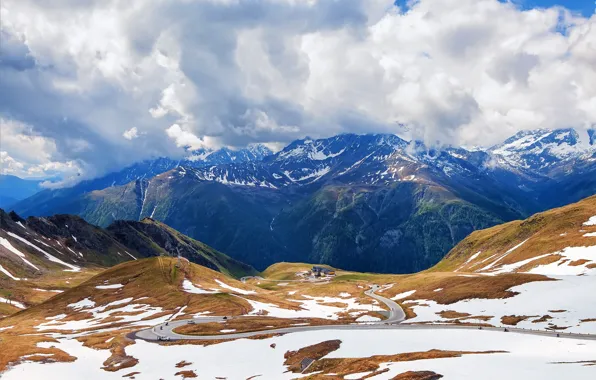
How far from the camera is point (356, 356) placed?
7531 centimetres

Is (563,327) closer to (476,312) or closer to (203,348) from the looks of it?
(476,312)

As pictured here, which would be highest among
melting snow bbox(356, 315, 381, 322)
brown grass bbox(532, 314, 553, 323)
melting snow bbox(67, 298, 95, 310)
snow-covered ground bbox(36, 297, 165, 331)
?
melting snow bbox(67, 298, 95, 310)

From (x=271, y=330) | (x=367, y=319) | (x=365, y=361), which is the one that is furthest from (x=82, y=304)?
(x=365, y=361)

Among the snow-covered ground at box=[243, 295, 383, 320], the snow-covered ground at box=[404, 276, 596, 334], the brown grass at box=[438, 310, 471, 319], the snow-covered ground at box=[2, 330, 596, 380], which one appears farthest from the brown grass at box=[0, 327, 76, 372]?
the brown grass at box=[438, 310, 471, 319]

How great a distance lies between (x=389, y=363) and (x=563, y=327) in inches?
2112

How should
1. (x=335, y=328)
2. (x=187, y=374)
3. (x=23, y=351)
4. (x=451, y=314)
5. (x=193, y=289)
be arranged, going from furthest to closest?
(x=193, y=289) → (x=451, y=314) → (x=335, y=328) → (x=23, y=351) → (x=187, y=374)

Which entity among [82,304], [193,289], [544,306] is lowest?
[544,306]

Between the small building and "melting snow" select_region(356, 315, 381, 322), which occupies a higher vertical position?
the small building

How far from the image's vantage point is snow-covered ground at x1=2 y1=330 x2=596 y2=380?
51.9 m

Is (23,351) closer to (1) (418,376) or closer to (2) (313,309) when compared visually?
(1) (418,376)

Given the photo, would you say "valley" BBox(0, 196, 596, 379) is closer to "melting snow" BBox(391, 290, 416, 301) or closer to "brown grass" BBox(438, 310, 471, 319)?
"brown grass" BBox(438, 310, 471, 319)

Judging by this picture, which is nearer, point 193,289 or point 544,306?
point 544,306

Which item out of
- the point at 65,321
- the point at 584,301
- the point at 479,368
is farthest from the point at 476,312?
the point at 65,321

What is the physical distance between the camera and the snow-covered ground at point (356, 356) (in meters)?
51.9
